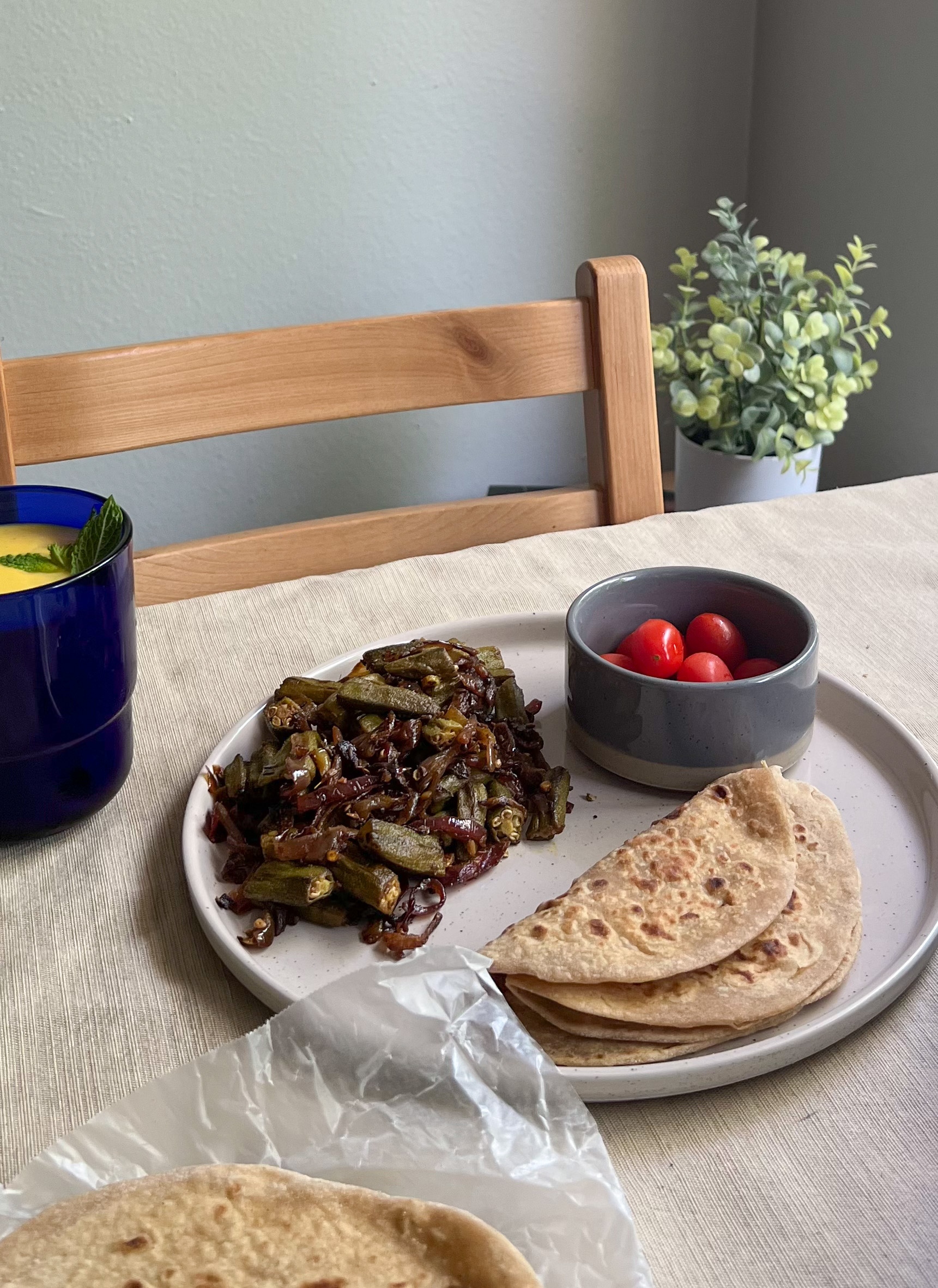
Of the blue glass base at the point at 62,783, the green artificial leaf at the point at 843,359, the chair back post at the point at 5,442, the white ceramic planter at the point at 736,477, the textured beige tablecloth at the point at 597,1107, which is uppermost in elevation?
the chair back post at the point at 5,442

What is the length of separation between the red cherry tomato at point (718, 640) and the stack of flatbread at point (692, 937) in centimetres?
23

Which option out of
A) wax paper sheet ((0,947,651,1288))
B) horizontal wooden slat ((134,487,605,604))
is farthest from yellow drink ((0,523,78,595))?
horizontal wooden slat ((134,487,605,604))

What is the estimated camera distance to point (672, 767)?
1.17 meters

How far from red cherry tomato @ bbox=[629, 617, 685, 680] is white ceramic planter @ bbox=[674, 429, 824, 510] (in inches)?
54.0

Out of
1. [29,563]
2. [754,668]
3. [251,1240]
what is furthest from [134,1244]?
[754,668]

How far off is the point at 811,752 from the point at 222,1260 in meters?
0.79

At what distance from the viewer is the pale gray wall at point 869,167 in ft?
9.02

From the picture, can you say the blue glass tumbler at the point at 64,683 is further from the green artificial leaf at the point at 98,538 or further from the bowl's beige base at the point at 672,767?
the bowl's beige base at the point at 672,767

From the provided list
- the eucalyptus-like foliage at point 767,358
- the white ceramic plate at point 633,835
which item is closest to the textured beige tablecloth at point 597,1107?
the white ceramic plate at point 633,835

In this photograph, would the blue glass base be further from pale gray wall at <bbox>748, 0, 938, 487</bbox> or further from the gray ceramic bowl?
pale gray wall at <bbox>748, 0, 938, 487</bbox>

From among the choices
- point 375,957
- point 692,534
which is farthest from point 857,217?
point 375,957

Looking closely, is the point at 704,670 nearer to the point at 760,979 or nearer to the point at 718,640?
the point at 718,640

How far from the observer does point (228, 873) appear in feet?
3.50

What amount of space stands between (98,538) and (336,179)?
2.15 metres
